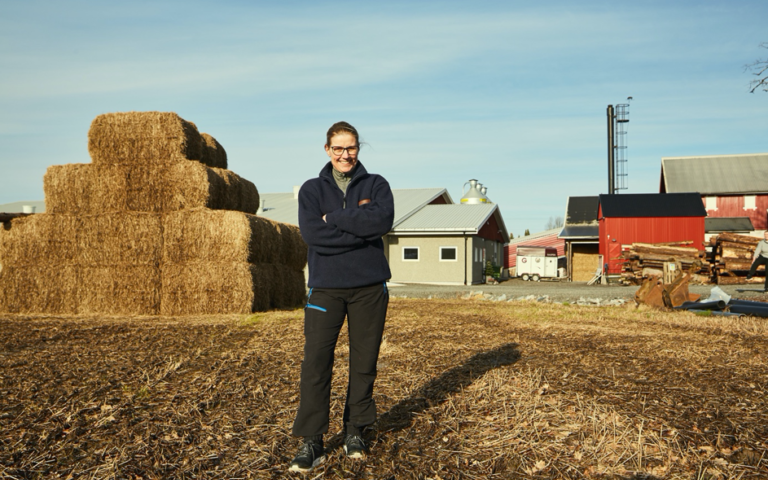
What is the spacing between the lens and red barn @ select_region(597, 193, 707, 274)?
2608 cm

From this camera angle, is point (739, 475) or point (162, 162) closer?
point (739, 475)

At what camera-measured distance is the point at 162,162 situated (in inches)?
472

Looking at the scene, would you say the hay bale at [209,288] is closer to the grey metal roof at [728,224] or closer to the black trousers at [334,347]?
the black trousers at [334,347]

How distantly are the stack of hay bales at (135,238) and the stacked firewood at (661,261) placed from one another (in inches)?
689

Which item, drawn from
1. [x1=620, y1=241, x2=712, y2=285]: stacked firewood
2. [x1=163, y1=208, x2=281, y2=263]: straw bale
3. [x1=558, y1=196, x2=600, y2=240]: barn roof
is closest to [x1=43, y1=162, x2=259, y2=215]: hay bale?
[x1=163, y1=208, x2=281, y2=263]: straw bale

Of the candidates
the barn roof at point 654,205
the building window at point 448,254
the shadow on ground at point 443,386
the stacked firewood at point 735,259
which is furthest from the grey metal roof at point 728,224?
the shadow on ground at point 443,386

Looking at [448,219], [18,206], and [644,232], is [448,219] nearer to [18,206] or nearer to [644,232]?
[644,232]

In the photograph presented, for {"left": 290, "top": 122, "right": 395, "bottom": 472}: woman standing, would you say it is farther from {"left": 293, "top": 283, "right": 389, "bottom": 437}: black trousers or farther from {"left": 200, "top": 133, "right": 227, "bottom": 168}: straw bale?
{"left": 200, "top": 133, "right": 227, "bottom": 168}: straw bale

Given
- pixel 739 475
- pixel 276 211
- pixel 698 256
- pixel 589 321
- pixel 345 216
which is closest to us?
pixel 739 475

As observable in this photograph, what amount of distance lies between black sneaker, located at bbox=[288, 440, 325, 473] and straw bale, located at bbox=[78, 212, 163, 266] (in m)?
9.55

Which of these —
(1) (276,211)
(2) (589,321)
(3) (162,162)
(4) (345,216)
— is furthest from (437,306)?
(1) (276,211)

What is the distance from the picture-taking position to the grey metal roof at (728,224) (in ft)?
106

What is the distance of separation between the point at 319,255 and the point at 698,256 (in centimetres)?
2467

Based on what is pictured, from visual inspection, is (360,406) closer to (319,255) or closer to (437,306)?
(319,255)
